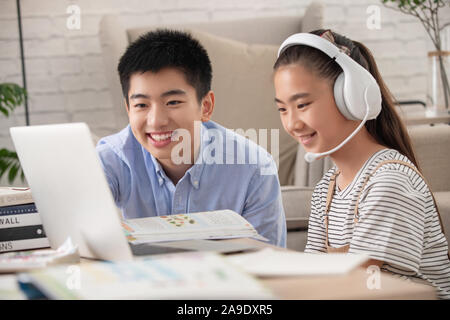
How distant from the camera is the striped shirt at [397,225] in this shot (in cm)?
92

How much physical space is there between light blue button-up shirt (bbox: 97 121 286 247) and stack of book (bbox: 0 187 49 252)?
372 mm

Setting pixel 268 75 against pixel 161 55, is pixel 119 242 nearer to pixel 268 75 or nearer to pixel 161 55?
pixel 161 55

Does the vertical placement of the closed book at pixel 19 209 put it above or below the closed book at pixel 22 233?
above

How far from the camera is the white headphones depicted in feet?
3.19

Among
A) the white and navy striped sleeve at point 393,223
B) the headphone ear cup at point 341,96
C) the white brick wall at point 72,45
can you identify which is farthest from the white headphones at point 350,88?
the white brick wall at point 72,45

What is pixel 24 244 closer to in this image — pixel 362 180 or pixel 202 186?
pixel 202 186

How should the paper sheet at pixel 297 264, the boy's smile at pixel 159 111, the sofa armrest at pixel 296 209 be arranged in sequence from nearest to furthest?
the paper sheet at pixel 297 264 → the boy's smile at pixel 159 111 → the sofa armrest at pixel 296 209

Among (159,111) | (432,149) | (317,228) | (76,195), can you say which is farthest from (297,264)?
(432,149)

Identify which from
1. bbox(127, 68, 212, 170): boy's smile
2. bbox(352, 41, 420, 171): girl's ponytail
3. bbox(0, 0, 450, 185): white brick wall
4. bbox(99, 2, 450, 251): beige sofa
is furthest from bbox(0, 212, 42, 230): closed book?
bbox(0, 0, 450, 185): white brick wall

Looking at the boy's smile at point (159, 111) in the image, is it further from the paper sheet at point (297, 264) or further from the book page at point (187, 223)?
the paper sheet at point (297, 264)

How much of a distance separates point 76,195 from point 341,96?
0.51 meters
